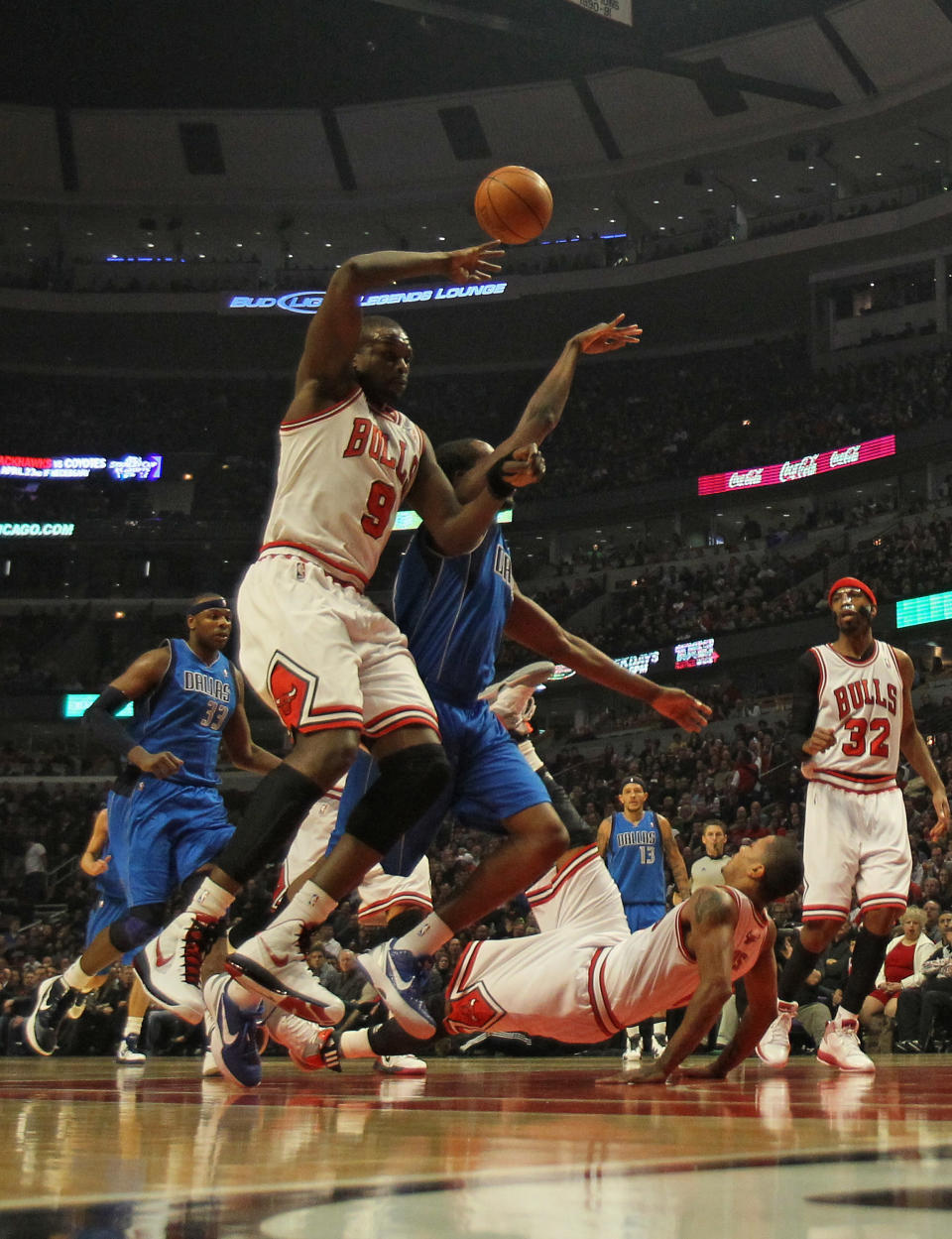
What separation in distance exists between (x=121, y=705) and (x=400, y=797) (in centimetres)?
315

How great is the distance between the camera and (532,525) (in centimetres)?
3991

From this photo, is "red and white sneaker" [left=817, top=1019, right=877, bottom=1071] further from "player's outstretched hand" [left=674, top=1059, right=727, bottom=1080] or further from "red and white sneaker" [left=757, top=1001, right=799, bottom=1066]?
"player's outstretched hand" [left=674, top=1059, right=727, bottom=1080]

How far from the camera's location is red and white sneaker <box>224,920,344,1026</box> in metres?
3.96

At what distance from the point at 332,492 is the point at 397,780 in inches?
38.8

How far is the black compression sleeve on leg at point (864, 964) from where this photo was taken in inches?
271

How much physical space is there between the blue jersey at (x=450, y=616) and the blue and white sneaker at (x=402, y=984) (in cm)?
95

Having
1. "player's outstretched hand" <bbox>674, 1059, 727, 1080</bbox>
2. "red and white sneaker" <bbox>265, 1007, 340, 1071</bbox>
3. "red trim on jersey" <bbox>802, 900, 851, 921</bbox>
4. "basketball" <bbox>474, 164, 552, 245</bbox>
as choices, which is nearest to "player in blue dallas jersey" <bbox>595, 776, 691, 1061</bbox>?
"red trim on jersey" <bbox>802, 900, 851, 921</bbox>

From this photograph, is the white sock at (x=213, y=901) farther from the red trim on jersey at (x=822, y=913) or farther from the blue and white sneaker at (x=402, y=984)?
the red trim on jersey at (x=822, y=913)

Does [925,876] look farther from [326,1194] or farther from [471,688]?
[326,1194]

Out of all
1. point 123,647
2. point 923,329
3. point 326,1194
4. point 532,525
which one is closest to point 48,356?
point 123,647

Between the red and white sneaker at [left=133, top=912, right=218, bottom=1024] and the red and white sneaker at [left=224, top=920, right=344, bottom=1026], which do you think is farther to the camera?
the red and white sneaker at [left=133, top=912, right=218, bottom=1024]

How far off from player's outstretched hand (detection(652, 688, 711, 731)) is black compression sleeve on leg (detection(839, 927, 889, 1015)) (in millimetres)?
2209

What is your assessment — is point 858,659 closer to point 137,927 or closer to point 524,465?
point 524,465

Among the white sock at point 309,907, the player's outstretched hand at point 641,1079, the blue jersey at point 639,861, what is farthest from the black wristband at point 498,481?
the blue jersey at point 639,861
